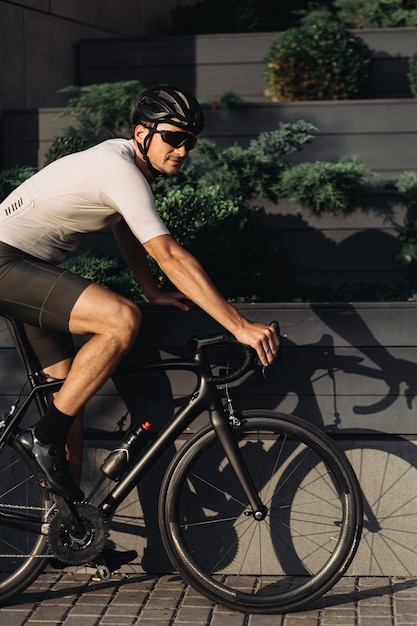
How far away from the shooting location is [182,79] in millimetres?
10586

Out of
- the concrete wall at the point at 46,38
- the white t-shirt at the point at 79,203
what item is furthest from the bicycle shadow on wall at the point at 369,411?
the concrete wall at the point at 46,38

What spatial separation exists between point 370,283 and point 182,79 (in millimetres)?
4052

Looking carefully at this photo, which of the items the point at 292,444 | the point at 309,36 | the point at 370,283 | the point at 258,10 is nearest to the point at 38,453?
the point at 292,444

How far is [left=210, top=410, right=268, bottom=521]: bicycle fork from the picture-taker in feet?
16.0

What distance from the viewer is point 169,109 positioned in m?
4.71

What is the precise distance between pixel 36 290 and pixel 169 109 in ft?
3.03

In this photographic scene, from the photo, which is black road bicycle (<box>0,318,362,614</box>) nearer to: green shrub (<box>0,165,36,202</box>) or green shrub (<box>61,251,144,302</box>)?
green shrub (<box>61,251,144,302</box>)

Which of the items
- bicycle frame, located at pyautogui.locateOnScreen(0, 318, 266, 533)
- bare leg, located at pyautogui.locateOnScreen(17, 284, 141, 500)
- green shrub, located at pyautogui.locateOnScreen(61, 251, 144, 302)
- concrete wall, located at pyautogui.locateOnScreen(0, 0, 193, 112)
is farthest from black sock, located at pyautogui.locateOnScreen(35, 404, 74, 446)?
concrete wall, located at pyautogui.locateOnScreen(0, 0, 193, 112)

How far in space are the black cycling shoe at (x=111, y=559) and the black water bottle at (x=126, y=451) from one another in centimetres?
34

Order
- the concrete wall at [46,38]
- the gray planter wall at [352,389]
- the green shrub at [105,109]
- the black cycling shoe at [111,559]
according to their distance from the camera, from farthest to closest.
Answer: the concrete wall at [46,38], the green shrub at [105,109], the gray planter wall at [352,389], the black cycling shoe at [111,559]

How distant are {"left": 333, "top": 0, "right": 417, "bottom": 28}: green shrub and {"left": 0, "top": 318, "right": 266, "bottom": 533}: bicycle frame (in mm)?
7250

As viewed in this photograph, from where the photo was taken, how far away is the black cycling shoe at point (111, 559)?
501 centimetres

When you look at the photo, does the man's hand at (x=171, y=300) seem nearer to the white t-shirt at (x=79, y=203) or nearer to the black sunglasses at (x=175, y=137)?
the white t-shirt at (x=79, y=203)

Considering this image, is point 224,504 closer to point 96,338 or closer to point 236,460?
point 236,460
